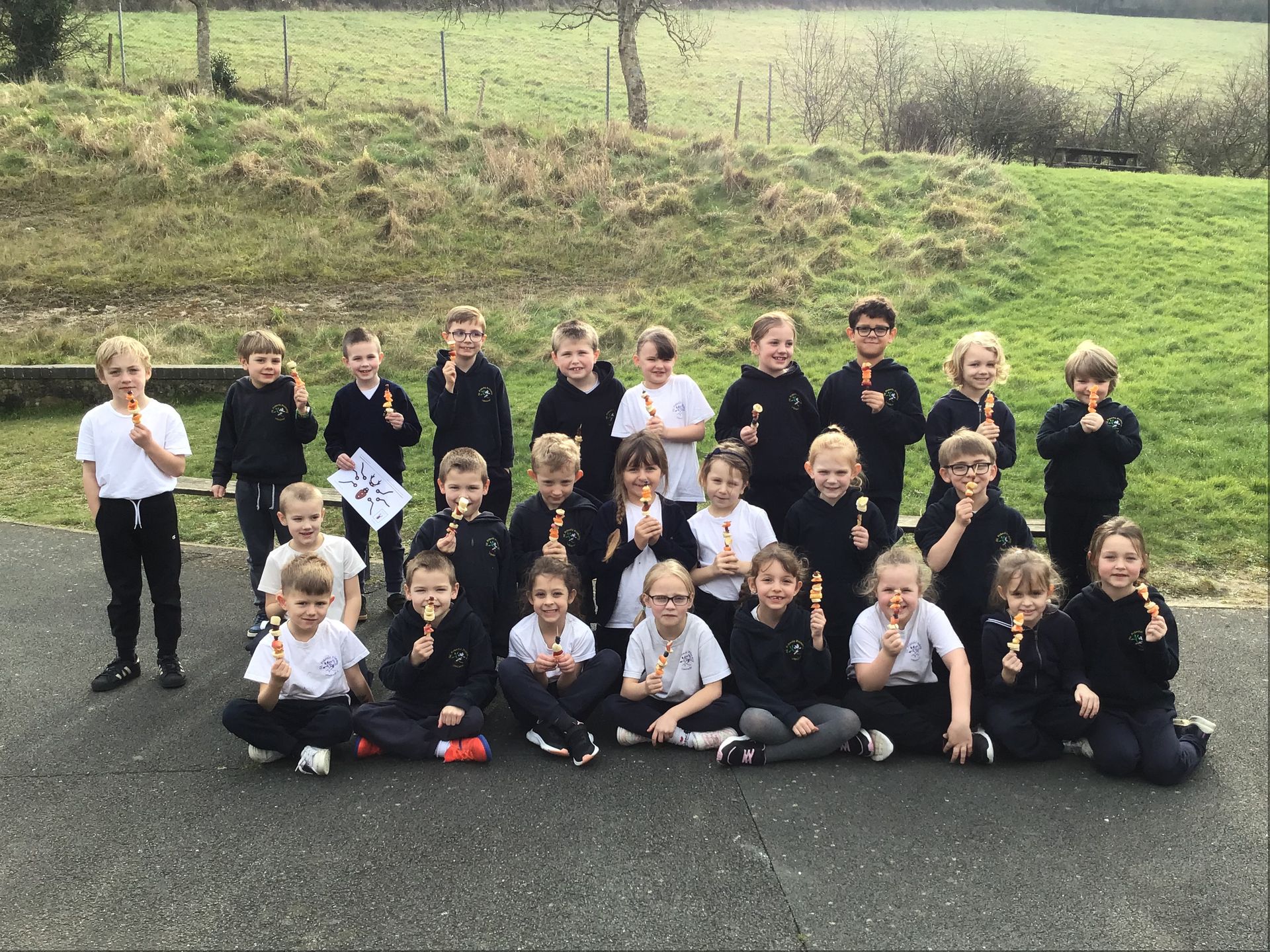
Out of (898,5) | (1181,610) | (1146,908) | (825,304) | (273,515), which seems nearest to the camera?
(1146,908)

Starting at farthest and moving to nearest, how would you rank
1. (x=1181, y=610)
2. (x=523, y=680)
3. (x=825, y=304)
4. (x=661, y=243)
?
1. (x=661, y=243)
2. (x=825, y=304)
3. (x=1181, y=610)
4. (x=523, y=680)

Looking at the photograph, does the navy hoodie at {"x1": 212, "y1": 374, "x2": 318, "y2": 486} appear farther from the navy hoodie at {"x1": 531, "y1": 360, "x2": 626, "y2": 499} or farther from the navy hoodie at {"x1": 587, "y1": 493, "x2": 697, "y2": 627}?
the navy hoodie at {"x1": 587, "y1": 493, "x2": 697, "y2": 627}

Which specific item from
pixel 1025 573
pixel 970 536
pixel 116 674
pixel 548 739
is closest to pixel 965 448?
pixel 970 536

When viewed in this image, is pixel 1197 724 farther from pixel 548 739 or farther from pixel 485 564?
pixel 485 564

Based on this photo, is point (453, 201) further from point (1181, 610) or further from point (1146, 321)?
point (1181, 610)

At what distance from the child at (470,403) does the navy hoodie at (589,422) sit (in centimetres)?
32

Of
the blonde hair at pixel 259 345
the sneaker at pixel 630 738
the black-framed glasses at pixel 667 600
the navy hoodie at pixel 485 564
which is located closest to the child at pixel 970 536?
the black-framed glasses at pixel 667 600

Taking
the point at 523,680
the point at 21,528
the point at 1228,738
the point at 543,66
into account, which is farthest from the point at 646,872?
the point at 543,66

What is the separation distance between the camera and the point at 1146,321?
43.4ft

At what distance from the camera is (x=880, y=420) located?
5.66m

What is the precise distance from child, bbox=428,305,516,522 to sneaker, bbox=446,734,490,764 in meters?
1.81

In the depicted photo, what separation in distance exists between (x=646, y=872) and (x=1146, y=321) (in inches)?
474

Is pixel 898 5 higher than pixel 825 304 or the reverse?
higher

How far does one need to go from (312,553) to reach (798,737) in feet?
8.26
